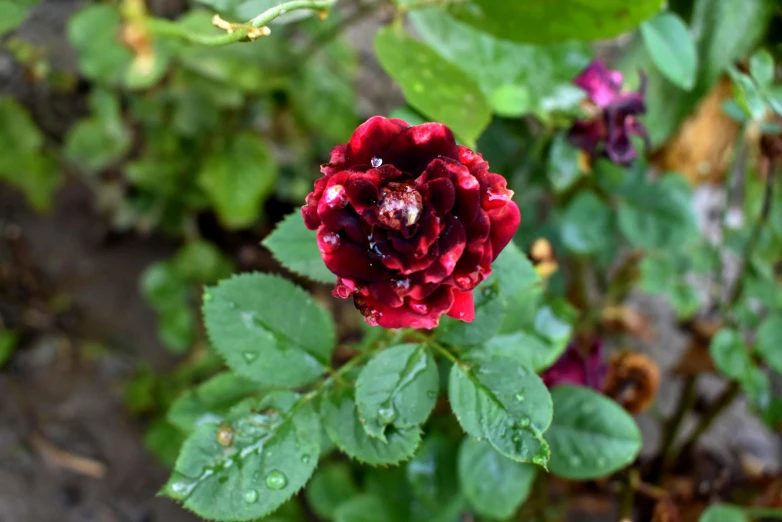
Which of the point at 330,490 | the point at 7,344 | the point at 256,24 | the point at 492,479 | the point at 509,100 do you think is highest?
the point at 256,24

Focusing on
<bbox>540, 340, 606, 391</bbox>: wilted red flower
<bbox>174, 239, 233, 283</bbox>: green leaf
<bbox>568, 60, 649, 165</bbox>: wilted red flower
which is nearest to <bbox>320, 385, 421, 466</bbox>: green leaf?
<bbox>540, 340, 606, 391</bbox>: wilted red flower

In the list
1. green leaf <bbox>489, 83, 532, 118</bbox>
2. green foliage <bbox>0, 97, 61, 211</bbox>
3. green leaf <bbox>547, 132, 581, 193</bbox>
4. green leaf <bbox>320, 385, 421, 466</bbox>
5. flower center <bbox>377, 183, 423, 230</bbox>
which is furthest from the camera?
green foliage <bbox>0, 97, 61, 211</bbox>

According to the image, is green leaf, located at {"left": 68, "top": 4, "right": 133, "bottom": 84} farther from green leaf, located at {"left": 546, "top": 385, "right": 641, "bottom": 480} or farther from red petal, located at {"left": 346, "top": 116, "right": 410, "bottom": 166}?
green leaf, located at {"left": 546, "top": 385, "right": 641, "bottom": 480}

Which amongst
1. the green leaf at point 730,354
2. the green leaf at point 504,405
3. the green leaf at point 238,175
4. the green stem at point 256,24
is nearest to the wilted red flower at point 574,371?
the green leaf at point 730,354

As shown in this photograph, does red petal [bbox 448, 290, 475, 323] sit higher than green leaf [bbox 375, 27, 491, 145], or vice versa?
green leaf [bbox 375, 27, 491, 145]

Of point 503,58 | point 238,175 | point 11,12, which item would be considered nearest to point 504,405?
point 503,58

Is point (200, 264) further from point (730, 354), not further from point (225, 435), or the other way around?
point (730, 354)

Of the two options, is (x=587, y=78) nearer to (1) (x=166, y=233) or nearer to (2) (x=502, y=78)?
(2) (x=502, y=78)
